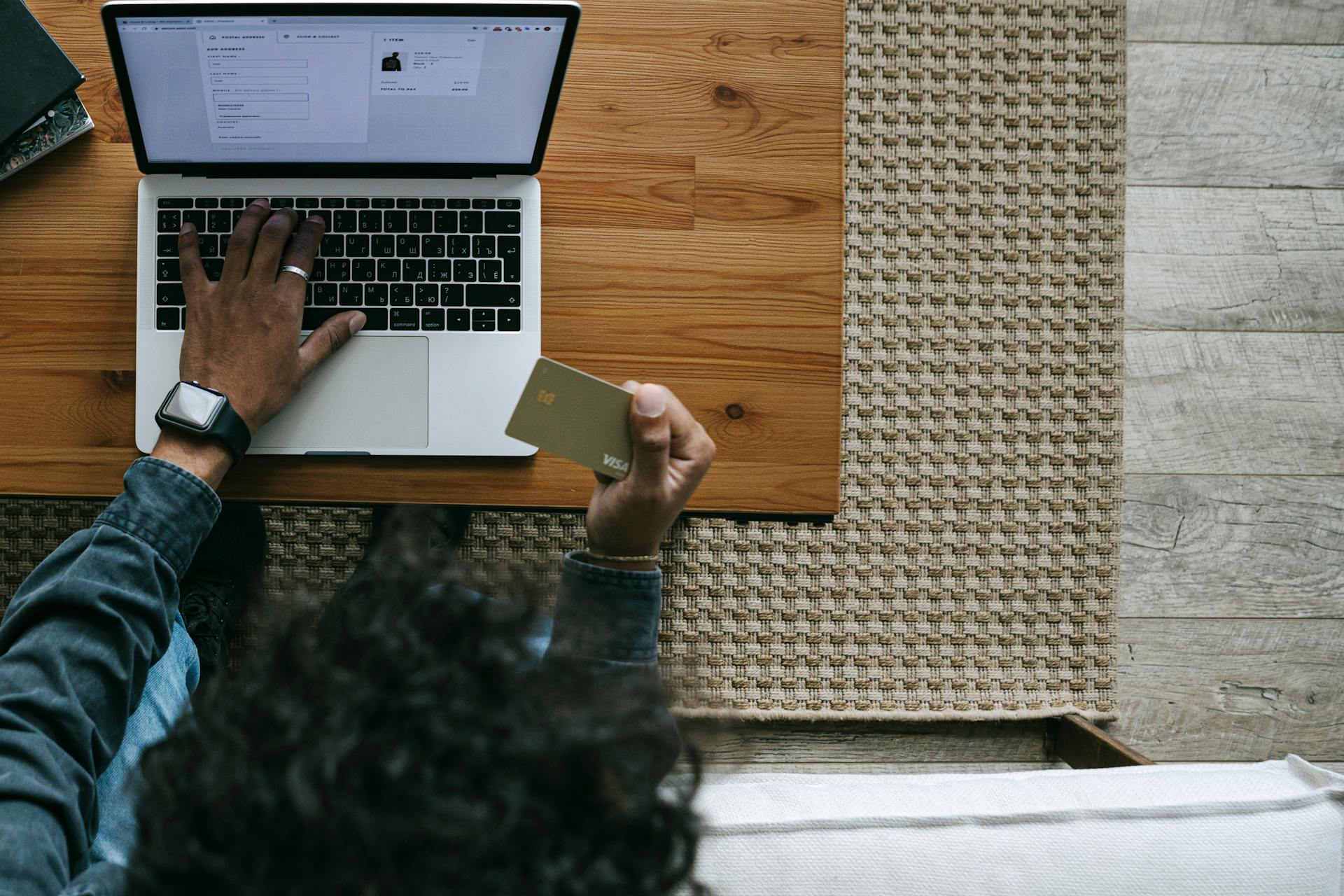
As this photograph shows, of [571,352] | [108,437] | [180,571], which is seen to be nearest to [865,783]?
[571,352]

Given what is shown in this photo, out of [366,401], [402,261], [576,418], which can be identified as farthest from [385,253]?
[576,418]

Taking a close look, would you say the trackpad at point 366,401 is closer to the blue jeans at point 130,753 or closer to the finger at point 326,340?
the finger at point 326,340

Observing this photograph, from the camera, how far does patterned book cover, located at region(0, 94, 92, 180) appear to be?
0.71m

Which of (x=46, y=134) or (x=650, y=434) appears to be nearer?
(x=650, y=434)

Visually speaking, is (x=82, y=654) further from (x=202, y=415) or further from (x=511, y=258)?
(x=511, y=258)

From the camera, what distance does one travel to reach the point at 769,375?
736 millimetres

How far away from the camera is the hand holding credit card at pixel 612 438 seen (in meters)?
0.62

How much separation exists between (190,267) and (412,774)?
492mm

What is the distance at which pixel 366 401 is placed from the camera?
702mm

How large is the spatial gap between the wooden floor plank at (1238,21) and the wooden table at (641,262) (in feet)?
2.47

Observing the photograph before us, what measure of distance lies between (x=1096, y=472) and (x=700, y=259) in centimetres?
74

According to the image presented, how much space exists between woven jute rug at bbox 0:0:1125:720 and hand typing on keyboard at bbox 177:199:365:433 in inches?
19.2

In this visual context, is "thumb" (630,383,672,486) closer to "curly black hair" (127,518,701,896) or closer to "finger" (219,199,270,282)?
"curly black hair" (127,518,701,896)

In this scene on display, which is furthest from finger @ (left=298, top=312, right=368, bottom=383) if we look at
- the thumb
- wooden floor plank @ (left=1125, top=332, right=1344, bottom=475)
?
wooden floor plank @ (left=1125, top=332, right=1344, bottom=475)
